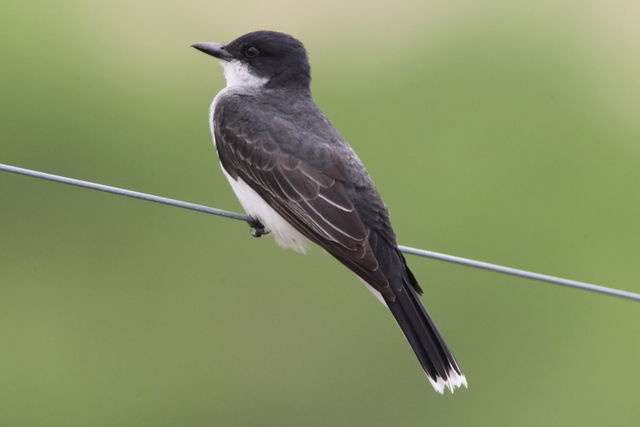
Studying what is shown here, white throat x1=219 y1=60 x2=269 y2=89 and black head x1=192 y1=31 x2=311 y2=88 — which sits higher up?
black head x1=192 y1=31 x2=311 y2=88

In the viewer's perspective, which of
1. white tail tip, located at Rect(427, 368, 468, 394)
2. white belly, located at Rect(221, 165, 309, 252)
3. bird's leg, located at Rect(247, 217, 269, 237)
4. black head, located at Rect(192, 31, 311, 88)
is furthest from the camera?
black head, located at Rect(192, 31, 311, 88)

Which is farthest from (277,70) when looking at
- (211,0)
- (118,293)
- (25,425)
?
(211,0)

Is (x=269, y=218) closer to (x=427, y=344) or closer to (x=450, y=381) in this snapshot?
(x=427, y=344)

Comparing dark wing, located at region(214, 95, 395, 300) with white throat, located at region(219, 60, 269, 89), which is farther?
white throat, located at region(219, 60, 269, 89)

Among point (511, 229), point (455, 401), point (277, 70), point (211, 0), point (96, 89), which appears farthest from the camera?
point (211, 0)

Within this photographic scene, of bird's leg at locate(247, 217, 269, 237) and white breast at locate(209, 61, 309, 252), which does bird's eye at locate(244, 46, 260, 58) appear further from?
bird's leg at locate(247, 217, 269, 237)

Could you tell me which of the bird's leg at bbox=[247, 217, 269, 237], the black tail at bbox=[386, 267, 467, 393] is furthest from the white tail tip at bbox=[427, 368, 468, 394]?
the bird's leg at bbox=[247, 217, 269, 237]

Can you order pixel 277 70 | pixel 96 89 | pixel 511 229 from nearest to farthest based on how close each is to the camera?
pixel 277 70 < pixel 511 229 < pixel 96 89

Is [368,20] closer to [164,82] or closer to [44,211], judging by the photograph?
[164,82]

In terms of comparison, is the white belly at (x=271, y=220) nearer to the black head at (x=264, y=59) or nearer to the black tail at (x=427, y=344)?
the black tail at (x=427, y=344)
